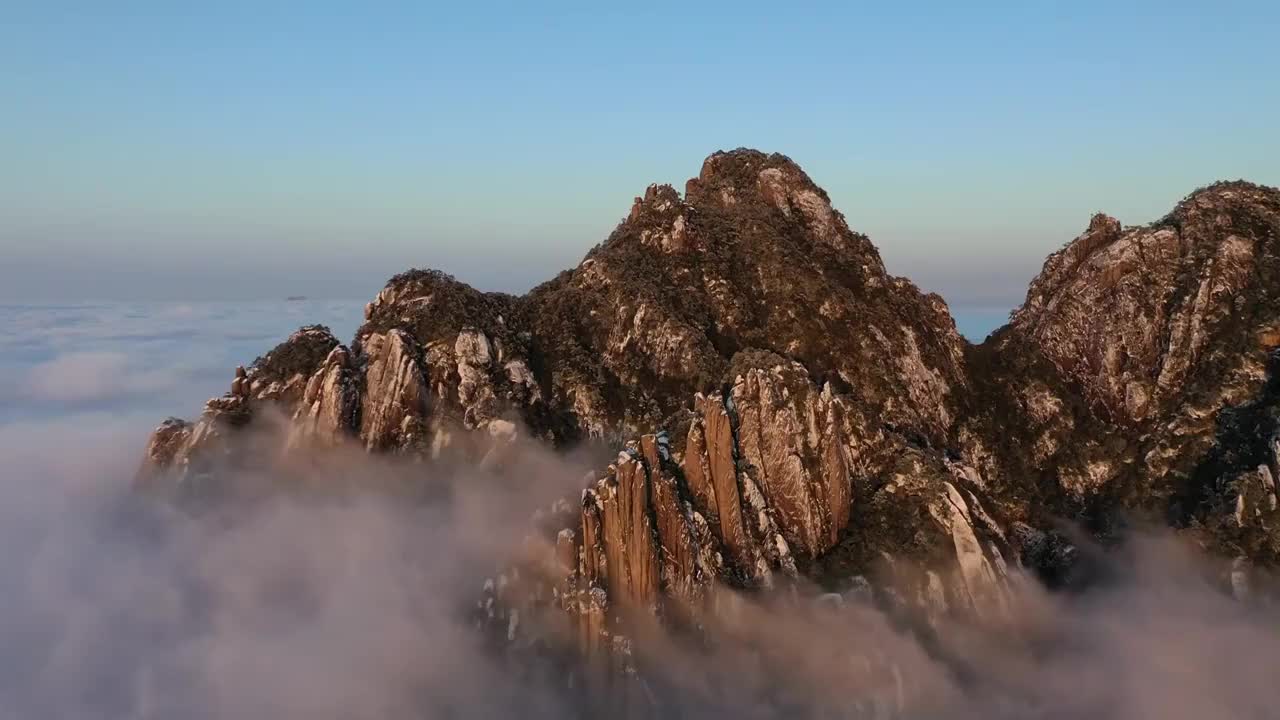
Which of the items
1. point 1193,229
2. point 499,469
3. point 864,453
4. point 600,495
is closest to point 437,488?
point 499,469

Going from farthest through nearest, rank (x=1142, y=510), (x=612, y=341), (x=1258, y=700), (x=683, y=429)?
1. (x=612, y=341)
2. (x=1142, y=510)
3. (x=683, y=429)
4. (x=1258, y=700)

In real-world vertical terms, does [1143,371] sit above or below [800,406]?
above

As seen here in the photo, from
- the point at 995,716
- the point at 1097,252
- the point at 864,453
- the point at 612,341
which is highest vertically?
the point at 1097,252

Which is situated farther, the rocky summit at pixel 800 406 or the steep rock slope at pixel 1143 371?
the steep rock slope at pixel 1143 371

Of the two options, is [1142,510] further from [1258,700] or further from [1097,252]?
[1097,252]

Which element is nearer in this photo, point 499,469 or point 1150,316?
point 499,469

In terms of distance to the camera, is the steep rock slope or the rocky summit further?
the steep rock slope

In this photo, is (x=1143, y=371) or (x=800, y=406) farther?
(x=1143, y=371)

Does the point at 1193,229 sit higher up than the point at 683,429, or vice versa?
the point at 1193,229
